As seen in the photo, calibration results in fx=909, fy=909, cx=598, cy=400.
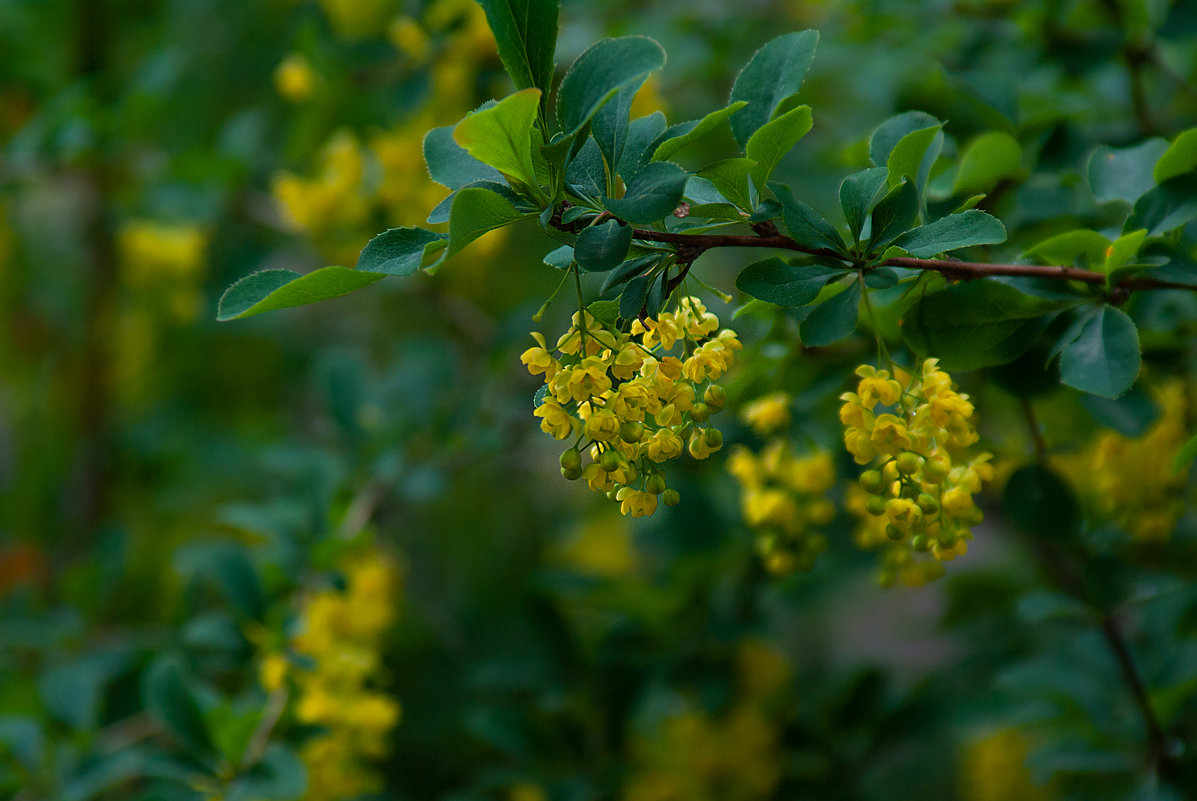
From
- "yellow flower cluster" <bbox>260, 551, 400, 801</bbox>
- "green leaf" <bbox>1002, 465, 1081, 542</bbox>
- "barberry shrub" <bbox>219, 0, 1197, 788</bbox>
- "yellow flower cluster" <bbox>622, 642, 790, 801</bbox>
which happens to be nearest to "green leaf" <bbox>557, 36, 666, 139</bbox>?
"barberry shrub" <bbox>219, 0, 1197, 788</bbox>

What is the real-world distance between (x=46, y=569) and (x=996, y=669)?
5.52ft

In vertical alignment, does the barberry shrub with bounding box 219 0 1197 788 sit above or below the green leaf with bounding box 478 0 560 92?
below

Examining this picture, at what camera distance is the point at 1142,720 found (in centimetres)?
94

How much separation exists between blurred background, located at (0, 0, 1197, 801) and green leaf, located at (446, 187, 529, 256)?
10.8 inches

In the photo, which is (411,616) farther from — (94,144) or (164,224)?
(94,144)

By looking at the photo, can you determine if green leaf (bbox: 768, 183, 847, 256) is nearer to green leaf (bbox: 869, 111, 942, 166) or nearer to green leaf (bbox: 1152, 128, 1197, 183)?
green leaf (bbox: 869, 111, 942, 166)

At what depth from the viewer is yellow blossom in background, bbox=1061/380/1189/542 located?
887 mm

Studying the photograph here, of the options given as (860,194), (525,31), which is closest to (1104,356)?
(860,194)

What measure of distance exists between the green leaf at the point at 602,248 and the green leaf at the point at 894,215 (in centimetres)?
17

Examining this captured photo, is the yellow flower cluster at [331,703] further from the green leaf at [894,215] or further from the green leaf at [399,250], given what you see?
the green leaf at [894,215]

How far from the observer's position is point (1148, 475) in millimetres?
891

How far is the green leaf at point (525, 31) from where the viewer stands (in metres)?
0.51

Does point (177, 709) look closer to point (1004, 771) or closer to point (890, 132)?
point (890, 132)

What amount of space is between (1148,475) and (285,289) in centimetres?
83
